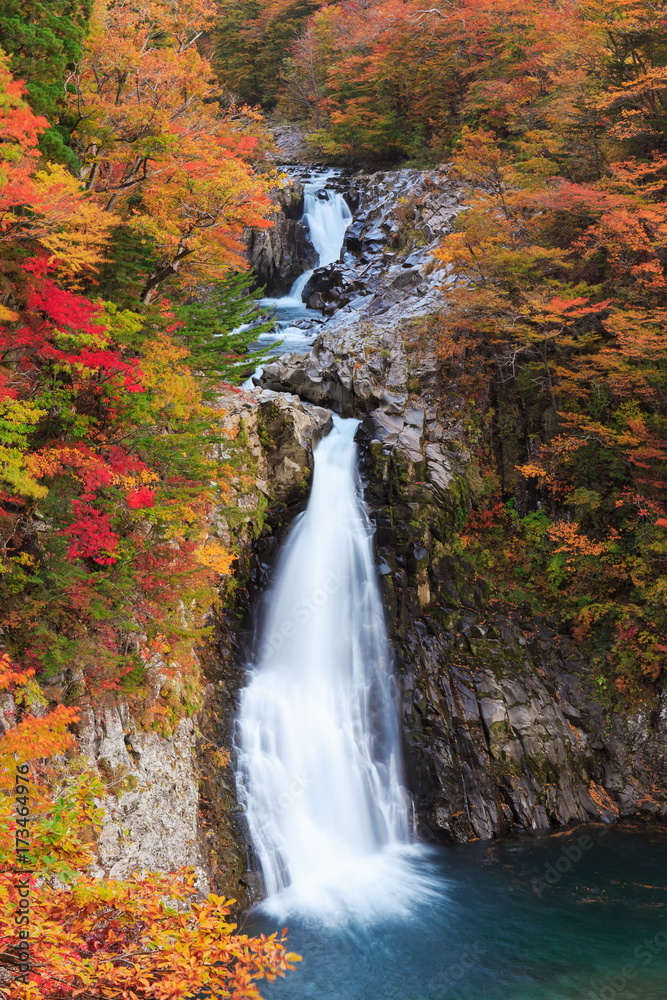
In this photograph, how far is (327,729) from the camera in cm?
1299

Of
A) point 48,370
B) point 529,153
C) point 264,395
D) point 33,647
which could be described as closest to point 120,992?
point 33,647

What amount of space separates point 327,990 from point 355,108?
3533cm

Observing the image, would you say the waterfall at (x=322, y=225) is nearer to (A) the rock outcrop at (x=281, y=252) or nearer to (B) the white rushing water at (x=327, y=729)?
(A) the rock outcrop at (x=281, y=252)

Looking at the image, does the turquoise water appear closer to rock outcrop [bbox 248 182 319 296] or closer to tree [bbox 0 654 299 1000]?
tree [bbox 0 654 299 1000]

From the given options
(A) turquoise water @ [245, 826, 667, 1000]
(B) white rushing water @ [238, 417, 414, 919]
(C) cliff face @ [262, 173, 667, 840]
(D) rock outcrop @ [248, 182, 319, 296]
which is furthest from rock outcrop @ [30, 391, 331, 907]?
(D) rock outcrop @ [248, 182, 319, 296]

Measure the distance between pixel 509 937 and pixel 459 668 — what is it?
5725mm

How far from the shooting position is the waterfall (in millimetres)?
26562

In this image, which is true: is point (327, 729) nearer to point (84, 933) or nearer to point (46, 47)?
point (84, 933)

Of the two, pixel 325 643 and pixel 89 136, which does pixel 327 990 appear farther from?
pixel 89 136

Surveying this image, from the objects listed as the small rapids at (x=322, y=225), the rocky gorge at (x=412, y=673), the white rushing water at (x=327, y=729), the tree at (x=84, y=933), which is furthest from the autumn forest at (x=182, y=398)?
the small rapids at (x=322, y=225)

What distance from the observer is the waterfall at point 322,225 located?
26.6m

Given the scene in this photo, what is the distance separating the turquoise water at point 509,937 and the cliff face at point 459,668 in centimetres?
130

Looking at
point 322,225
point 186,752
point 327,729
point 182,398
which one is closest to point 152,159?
point 182,398

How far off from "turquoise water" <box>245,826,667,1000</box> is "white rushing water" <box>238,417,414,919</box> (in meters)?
0.74
